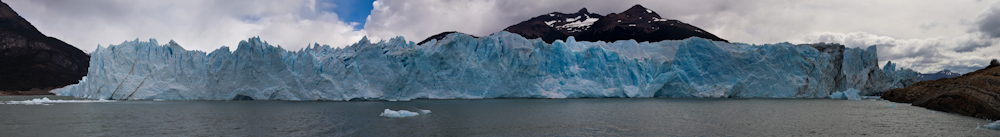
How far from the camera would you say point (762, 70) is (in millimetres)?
36531

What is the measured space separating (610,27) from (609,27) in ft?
0.54

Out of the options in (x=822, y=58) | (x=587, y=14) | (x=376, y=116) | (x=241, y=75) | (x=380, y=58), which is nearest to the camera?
(x=376, y=116)

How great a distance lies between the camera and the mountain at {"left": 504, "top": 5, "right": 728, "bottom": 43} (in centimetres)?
6812

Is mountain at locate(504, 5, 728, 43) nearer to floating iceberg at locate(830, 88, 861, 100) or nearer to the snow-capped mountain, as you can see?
the snow-capped mountain

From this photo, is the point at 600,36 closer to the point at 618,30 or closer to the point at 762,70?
the point at 618,30

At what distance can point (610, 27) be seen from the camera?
75000 mm

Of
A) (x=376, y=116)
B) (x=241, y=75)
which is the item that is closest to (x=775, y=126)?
(x=376, y=116)

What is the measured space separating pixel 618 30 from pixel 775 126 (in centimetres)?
5791

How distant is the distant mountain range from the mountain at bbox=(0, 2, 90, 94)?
4548cm

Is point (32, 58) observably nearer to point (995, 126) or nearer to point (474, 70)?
point (474, 70)

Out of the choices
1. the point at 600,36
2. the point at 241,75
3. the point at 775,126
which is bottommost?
the point at 775,126

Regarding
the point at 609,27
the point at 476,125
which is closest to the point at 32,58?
the point at 609,27

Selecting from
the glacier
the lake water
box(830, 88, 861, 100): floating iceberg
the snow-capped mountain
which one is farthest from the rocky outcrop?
the snow-capped mountain

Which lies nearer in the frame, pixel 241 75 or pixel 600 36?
pixel 241 75
